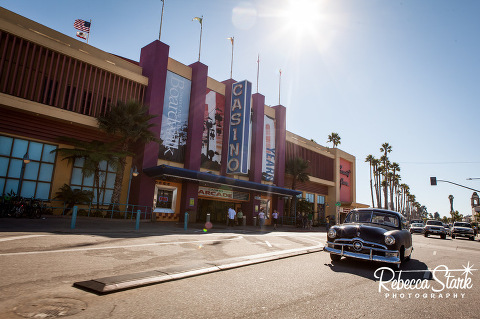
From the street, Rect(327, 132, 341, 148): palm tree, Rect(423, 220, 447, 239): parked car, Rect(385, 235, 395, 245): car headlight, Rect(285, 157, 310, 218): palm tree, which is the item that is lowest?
the street

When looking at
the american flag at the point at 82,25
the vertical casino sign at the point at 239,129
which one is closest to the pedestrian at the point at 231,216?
the vertical casino sign at the point at 239,129

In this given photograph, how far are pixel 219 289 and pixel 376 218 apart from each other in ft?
19.2

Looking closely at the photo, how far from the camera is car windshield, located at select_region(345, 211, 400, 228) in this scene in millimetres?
8334

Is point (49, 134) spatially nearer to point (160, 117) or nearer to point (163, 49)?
point (160, 117)

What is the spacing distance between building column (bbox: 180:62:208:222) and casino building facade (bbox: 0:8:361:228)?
88 mm

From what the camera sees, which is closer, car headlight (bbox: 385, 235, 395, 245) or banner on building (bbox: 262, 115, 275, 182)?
car headlight (bbox: 385, 235, 395, 245)

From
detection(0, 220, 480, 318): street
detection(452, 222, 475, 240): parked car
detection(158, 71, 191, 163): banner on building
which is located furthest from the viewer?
detection(452, 222, 475, 240): parked car

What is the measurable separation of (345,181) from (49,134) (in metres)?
41.2

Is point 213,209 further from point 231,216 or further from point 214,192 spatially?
point 231,216

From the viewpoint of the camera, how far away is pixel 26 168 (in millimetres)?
17656

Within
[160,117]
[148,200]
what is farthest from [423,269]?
[160,117]

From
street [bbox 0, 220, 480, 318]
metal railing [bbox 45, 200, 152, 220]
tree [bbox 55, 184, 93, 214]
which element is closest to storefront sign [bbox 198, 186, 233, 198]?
metal railing [bbox 45, 200, 152, 220]

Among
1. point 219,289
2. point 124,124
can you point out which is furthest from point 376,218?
point 124,124

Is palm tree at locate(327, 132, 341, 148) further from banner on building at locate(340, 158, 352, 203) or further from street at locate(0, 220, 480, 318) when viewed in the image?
street at locate(0, 220, 480, 318)
